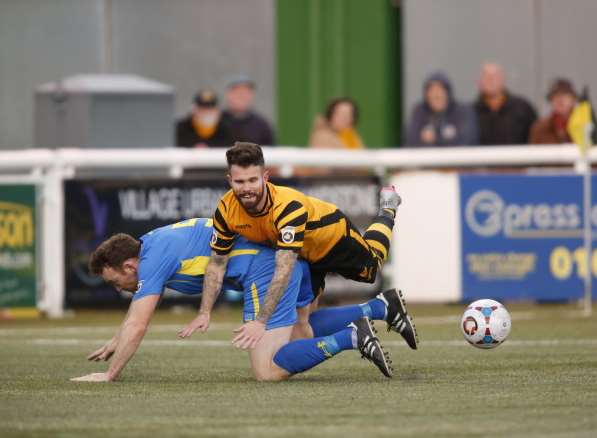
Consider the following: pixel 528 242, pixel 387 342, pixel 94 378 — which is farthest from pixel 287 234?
pixel 528 242

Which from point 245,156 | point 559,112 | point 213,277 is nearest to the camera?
point 245,156

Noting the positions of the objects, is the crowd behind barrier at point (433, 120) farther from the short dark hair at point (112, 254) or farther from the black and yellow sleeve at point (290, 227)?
the black and yellow sleeve at point (290, 227)

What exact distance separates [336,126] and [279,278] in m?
9.11

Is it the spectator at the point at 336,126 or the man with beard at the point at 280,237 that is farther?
the spectator at the point at 336,126

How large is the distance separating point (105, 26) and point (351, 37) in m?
3.53

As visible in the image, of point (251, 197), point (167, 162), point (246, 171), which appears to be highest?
point (167, 162)

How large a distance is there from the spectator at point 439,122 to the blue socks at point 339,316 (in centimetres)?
860

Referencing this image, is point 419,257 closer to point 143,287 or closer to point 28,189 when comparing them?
point 28,189

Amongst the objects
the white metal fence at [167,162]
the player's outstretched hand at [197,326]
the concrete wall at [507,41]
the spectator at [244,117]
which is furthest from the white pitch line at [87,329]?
the concrete wall at [507,41]

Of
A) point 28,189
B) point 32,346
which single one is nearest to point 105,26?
point 28,189

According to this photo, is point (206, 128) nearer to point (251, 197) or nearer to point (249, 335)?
point (251, 197)

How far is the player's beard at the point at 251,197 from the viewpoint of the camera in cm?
964

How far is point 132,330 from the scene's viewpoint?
9883mm

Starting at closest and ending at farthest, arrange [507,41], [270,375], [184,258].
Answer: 1. [270,375]
2. [184,258]
3. [507,41]
